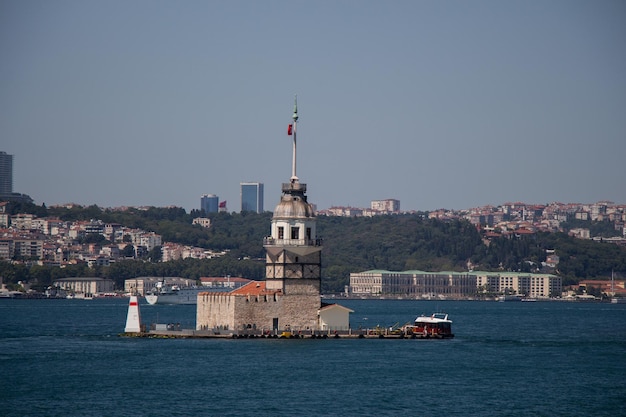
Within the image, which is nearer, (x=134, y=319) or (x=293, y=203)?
(x=293, y=203)

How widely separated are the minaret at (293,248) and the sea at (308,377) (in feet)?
9.97

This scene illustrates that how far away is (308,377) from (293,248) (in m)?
14.6

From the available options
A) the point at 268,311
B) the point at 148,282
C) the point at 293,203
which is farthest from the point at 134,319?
the point at 148,282

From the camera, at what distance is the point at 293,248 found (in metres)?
65.6

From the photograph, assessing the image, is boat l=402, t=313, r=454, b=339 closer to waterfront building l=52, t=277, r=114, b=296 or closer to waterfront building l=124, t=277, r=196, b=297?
waterfront building l=124, t=277, r=196, b=297

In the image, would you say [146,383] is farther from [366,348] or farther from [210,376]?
[366,348]

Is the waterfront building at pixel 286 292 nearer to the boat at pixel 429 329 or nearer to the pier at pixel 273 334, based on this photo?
the pier at pixel 273 334

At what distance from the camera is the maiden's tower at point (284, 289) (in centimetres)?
6456

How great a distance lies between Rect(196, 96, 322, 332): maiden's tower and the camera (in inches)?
2542

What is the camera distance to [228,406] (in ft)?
147

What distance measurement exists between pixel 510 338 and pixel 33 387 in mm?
34283

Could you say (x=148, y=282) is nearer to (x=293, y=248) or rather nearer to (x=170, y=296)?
(x=170, y=296)

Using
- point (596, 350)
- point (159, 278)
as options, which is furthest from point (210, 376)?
point (159, 278)

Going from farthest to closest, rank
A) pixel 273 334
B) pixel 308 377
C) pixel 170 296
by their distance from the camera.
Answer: pixel 170 296 → pixel 273 334 → pixel 308 377
